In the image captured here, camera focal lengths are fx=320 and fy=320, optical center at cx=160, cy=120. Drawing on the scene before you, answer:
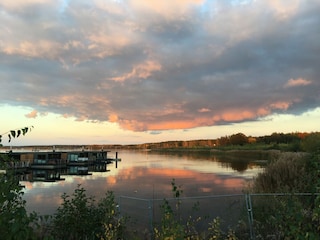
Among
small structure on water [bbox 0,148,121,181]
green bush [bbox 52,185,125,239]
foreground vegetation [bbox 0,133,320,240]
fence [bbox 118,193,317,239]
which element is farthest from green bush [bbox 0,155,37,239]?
small structure on water [bbox 0,148,121,181]

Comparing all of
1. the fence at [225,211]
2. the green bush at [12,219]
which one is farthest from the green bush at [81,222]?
the green bush at [12,219]

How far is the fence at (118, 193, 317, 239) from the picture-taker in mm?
8500

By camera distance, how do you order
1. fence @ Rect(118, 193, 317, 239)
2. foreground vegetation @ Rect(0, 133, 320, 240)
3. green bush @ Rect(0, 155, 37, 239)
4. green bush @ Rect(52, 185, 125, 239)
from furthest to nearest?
fence @ Rect(118, 193, 317, 239), green bush @ Rect(52, 185, 125, 239), foreground vegetation @ Rect(0, 133, 320, 240), green bush @ Rect(0, 155, 37, 239)

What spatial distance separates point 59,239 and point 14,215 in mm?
4354

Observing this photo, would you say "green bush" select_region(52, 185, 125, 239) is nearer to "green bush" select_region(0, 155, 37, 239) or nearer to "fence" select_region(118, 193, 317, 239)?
"fence" select_region(118, 193, 317, 239)

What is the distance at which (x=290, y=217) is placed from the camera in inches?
234

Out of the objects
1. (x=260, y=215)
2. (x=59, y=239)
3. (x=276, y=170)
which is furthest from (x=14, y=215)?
(x=276, y=170)

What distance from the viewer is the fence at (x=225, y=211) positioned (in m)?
8.50

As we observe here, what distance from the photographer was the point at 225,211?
1486cm

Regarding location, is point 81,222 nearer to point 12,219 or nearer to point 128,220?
point 128,220

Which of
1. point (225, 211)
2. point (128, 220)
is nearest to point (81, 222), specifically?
point (128, 220)

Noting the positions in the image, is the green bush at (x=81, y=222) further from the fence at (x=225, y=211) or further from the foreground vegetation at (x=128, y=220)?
the fence at (x=225, y=211)

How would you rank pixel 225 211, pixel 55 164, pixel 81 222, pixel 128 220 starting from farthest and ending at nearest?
1. pixel 55 164
2. pixel 225 211
3. pixel 128 220
4. pixel 81 222

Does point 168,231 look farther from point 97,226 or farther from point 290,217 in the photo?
point 97,226
